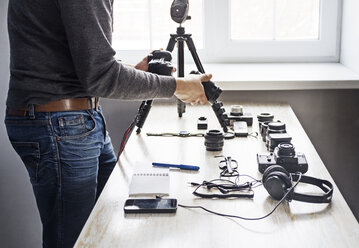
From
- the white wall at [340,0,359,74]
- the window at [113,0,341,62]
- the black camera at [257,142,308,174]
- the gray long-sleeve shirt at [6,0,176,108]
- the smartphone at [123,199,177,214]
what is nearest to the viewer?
the smartphone at [123,199,177,214]

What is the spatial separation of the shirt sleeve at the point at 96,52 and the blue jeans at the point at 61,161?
13 cm

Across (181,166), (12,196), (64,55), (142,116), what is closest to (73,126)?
(64,55)

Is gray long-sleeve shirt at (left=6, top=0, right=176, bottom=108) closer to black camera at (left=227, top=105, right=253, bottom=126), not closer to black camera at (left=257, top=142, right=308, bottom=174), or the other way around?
black camera at (left=257, top=142, right=308, bottom=174)

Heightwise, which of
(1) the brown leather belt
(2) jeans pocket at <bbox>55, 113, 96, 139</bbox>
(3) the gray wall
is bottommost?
(3) the gray wall

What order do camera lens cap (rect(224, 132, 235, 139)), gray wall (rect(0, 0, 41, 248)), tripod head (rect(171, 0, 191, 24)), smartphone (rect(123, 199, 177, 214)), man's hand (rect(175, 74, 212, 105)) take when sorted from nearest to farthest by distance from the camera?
1. smartphone (rect(123, 199, 177, 214))
2. man's hand (rect(175, 74, 212, 105))
3. camera lens cap (rect(224, 132, 235, 139))
4. tripod head (rect(171, 0, 191, 24))
5. gray wall (rect(0, 0, 41, 248))

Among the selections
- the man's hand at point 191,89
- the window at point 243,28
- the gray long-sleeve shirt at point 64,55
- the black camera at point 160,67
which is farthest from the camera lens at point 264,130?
the window at point 243,28

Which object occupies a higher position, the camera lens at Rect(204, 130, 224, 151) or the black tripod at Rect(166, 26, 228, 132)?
the black tripod at Rect(166, 26, 228, 132)

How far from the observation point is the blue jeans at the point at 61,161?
1.54 metres

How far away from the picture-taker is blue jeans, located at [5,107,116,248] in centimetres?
154

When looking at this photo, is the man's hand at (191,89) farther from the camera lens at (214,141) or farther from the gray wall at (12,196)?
the gray wall at (12,196)

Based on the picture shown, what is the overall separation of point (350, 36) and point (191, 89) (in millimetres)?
1267

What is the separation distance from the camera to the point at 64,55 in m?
1.51

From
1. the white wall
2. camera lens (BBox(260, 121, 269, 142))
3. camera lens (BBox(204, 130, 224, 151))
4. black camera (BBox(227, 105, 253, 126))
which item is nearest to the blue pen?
camera lens (BBox(204, 130, 224, 151))

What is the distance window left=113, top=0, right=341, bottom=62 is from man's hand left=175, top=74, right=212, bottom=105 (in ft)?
3.67
